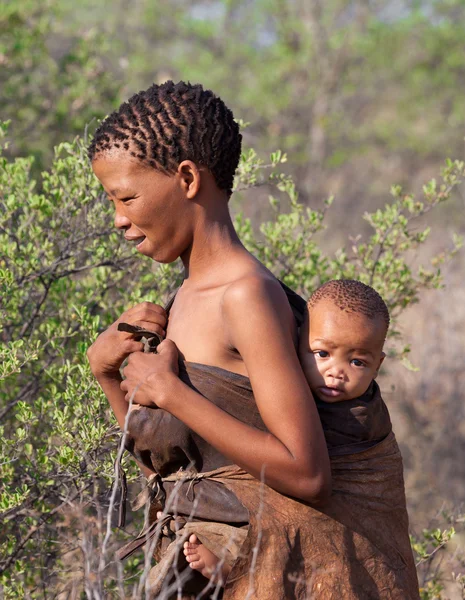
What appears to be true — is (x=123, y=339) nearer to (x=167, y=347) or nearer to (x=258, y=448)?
(x=167, y=347)

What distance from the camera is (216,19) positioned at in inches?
604

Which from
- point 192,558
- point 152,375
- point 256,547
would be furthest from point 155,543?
point 152,375

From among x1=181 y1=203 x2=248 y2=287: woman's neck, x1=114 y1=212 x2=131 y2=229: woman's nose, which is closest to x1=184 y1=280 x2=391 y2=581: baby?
x1=181 y1=203 x2=248 y2=287: woman's neck

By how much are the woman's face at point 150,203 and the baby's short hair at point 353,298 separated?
38cm

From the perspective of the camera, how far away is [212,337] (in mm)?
2256

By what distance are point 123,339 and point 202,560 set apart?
596mm

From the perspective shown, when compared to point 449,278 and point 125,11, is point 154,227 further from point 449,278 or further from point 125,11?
point 125,11

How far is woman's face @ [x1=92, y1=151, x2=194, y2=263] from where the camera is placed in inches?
91.9

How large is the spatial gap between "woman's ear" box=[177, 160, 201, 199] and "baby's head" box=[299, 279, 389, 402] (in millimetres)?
413

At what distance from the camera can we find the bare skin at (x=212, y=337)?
2.09 metres

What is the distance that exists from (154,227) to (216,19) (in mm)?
13744

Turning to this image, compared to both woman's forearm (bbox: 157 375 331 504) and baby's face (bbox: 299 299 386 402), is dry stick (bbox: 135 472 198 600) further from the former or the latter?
baby's face (bbox: 299 299 386 402)

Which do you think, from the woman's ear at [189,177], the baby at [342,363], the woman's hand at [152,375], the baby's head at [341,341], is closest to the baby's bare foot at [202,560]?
the baby at [342,363]

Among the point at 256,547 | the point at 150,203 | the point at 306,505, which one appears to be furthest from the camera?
the point at 150,203
